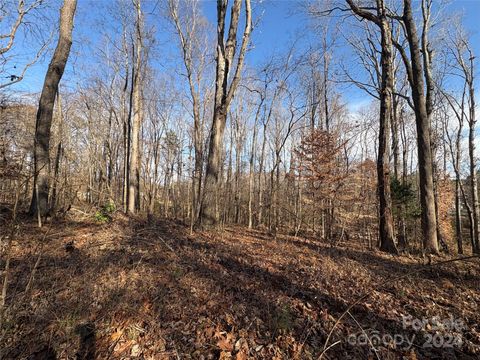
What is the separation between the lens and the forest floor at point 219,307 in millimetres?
2770

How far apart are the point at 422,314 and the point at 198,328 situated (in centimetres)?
324

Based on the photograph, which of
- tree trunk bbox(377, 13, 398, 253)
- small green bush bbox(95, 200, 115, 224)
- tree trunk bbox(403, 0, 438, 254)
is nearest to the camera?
small green bush bbox(95, 200, 115, 224)

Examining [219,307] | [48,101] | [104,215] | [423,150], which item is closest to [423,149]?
[423,150]

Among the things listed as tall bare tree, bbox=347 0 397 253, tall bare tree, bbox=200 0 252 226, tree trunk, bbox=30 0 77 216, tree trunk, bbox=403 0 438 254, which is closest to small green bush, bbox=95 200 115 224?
tree trunk, bbox=30 0 77 216

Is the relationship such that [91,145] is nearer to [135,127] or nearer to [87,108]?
[87,108]

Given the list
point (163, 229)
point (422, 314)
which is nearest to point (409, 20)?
point (422, 314)

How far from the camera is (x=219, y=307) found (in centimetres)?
353

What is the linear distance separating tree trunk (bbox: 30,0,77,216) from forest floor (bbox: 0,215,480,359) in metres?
0.94

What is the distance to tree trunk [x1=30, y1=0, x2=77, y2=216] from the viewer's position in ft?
20.1

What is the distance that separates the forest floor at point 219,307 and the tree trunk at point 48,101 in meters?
0.94

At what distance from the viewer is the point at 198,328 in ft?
10.2

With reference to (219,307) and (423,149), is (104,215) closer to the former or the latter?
(219,307)

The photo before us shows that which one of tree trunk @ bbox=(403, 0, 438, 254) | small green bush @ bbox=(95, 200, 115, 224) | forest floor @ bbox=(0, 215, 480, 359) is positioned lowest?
forest floor @ bbox=(0, 215, 480, 359)

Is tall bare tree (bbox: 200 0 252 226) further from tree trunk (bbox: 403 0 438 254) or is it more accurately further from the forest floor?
tree trunk (bbox: 403 0 438 254)
